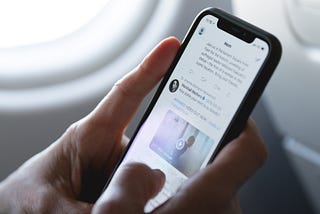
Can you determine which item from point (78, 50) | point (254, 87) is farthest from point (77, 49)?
point (254, 87)

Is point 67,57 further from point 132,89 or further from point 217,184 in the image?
point 217,184

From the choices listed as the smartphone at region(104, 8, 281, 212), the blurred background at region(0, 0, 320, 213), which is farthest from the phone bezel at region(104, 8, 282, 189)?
the blurred background at region(0, 0, 320, 213)

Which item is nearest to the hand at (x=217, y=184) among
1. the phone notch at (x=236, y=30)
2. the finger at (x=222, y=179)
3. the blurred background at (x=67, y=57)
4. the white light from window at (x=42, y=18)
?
the finger at (x=222, y=179)

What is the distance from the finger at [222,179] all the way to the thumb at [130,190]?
2 cm

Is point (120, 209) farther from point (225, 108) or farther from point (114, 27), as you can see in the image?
point (114, 27)

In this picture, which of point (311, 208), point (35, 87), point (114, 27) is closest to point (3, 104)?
point (35, 87)

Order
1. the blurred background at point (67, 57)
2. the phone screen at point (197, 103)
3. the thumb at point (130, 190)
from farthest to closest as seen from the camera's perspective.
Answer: the blurred background at point (67, 57), the phone screen at point (197, 103), the thumb at point (130, 190)

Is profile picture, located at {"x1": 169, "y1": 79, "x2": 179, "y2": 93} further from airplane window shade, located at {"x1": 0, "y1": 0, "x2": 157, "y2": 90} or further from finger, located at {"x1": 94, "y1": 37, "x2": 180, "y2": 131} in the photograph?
airplane window shade, located at {"x1": 0, "y1": 0, "x2": 157, "y2": 90}

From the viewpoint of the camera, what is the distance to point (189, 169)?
0.60m

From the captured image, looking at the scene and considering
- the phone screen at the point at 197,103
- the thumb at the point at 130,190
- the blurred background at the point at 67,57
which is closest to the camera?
the thumb at the point at 130,190

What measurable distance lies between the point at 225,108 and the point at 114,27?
344mm

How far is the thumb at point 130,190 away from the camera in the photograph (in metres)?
0.48

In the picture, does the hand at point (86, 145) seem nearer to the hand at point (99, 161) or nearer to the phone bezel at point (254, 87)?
the hand at point (99, 161)

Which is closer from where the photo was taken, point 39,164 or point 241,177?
point 241,177
